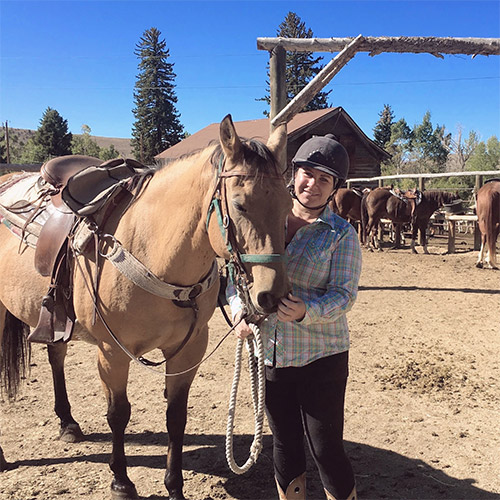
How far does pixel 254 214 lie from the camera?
4.98ft

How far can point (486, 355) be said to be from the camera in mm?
4270

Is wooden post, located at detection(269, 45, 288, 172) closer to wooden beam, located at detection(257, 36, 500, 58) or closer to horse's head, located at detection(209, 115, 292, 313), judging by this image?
wooden beam, located at detection(257, 36, 500, 58)

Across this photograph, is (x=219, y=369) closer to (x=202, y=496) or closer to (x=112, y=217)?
(x=202, y=496)

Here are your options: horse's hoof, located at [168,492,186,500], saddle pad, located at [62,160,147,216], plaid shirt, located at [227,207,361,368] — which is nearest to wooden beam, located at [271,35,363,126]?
saddle pad, located at [62,160,147,216]

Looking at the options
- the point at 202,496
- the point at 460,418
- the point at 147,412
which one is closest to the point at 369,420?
the point at 460,418

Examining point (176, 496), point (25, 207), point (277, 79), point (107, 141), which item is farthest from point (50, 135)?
point (107, 141)

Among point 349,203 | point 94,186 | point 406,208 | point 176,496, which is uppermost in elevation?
point 349,203

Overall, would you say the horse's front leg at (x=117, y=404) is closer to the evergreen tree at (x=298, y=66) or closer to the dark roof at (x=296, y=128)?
the dark roof at (x=296, y=128)

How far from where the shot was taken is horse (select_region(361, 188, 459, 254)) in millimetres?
11383

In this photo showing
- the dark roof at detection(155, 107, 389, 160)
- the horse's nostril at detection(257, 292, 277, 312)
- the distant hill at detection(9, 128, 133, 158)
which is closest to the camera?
the horse's nostril at detection(257, 292, 277, 312)

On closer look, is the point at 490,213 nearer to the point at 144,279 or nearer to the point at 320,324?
the point at 320,324

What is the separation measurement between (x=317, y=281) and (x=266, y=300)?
32 cm

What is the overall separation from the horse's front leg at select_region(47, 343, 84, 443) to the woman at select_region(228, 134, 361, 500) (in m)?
1.93

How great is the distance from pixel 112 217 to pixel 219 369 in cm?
237
